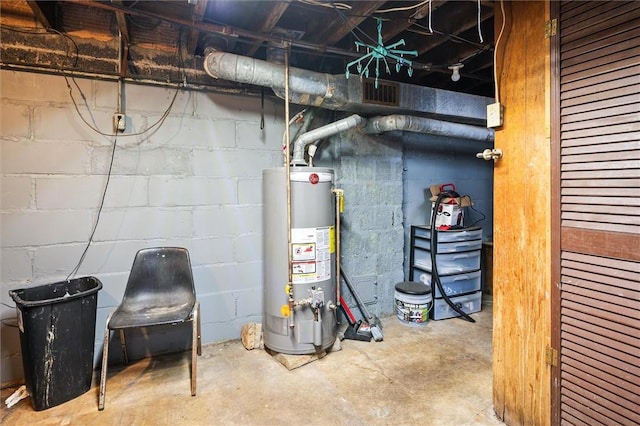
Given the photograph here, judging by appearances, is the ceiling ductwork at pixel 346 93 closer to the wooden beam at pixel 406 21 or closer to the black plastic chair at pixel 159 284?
the wooden beam at pixel 406 21

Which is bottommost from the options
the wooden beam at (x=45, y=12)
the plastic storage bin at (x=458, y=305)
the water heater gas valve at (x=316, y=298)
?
the plastic storage bin at (x=458, y=305)

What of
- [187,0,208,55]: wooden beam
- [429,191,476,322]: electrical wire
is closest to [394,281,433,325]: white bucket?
[429,191,476,322]: electrical wire

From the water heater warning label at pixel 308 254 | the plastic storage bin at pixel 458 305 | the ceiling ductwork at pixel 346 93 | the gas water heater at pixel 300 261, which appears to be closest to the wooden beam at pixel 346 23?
the ceiling ductwork at pixel 346 93

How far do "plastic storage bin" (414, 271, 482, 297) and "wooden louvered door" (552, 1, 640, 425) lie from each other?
1808mm

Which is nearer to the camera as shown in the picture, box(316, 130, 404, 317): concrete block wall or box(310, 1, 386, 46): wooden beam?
box(310, 1, 386, 46): wooden beam

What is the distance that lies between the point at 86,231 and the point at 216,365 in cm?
126

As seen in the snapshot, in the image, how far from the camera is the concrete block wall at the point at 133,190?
2186 millimetres

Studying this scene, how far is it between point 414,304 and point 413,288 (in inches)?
5.6

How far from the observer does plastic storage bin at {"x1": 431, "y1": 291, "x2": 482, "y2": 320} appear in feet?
10.8

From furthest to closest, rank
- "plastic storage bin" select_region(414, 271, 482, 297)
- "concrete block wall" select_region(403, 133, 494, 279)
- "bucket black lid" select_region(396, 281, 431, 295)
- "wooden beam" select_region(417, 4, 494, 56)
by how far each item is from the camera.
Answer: "concrete block wall" select_region(403, 133, 494, 279)
"plastic storage bin" select_region(414, 271, 482, 297)
"bucket black lid" select_region(396, 281, 431, 295)
"wooden beam" select_region(417, 4, 494, 56)

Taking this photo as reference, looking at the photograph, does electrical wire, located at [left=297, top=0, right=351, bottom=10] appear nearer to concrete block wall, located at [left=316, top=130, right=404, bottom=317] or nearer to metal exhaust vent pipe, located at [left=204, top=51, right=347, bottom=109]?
metal exhaust vent pipe, located at [left=204, top=51, right=347, bottom=109]

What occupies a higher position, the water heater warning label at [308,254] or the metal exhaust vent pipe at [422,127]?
the metal exhaust vent pipe at [422,127]

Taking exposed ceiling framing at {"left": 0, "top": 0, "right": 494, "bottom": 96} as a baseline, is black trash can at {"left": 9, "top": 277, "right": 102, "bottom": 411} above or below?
below

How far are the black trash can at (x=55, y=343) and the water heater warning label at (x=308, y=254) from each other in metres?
1.23
